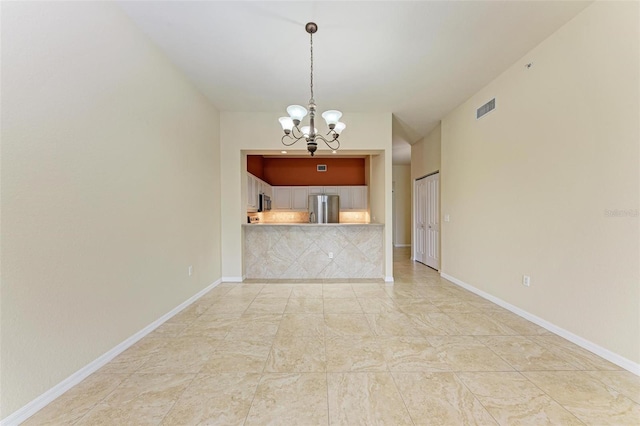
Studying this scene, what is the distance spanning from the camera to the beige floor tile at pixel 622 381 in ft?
5.43

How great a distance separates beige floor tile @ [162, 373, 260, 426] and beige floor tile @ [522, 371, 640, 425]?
2.00m

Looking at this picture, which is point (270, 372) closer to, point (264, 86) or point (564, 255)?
point (564, 255)

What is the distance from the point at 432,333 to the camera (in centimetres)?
252

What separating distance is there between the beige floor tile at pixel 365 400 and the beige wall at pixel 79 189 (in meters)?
1.83

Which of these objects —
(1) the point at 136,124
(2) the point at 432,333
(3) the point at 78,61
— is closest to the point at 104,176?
(1) the point at 136,124

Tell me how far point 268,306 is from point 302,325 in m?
0.76

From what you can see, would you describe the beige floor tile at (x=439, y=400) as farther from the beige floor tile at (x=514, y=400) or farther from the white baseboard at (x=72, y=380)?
the white baseboard at (x=72, y=380)

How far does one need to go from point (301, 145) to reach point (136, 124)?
2547mm

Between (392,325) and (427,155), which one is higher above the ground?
(427,155)

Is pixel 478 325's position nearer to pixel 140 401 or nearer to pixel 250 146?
pixel 140 401

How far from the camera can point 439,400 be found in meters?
1.61

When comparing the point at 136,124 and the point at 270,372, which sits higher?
the point at 136,124

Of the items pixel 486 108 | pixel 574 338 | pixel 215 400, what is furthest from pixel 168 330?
pixel 486 108

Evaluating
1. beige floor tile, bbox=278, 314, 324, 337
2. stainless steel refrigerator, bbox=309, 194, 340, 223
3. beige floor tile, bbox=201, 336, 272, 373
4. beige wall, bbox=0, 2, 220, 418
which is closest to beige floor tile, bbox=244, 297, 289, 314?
beige floor tile, bbox=278, 314, 324, 337
